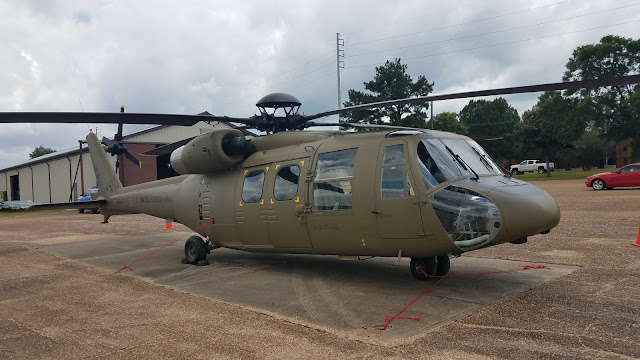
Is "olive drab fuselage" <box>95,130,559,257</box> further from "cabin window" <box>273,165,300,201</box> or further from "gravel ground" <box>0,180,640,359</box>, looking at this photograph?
"gravel ground" <box>0,180,640,359</box>

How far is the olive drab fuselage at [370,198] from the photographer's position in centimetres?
601

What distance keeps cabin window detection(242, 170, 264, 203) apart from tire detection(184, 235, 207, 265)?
1736 mm

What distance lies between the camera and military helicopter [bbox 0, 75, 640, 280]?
6.08m

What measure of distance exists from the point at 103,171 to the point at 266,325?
9.92 meters

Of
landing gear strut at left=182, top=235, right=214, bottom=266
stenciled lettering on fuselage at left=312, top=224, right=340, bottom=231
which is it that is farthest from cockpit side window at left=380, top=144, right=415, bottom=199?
landing gear strut at left=182, top=235, right=214, bottom=266

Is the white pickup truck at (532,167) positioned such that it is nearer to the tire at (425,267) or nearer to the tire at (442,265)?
the tire at (442,265)

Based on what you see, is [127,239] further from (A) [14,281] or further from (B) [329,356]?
(B) [329,356]

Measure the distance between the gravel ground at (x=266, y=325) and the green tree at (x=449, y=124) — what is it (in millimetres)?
60809

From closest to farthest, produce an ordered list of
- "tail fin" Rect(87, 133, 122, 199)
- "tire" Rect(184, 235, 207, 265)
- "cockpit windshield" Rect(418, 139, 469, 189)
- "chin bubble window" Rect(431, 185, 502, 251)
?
"chin bubble window" Rect(431, 185, 502, 251), "cockpit windshield" Rect(418, 139, 469, 189), "tire" Rect(184, 235, 207, 265), "tail fin" Rect(87, 133, 122, 199)

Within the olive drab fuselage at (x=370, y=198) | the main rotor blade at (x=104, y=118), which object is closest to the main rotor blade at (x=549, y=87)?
the olive drab fuselage at (x=370, y=198)

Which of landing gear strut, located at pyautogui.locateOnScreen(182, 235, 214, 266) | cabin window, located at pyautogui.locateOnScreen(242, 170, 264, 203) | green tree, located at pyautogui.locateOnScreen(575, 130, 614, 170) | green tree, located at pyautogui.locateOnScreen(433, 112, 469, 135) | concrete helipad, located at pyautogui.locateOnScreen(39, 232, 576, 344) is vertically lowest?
concrete helipad, located at pyautogui.locateOnScreen(39, 232, 576, 344)

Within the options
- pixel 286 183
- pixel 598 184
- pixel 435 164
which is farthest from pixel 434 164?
pixel 598 184

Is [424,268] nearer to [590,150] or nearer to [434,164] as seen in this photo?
[434,164]

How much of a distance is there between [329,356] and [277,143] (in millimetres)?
5235
